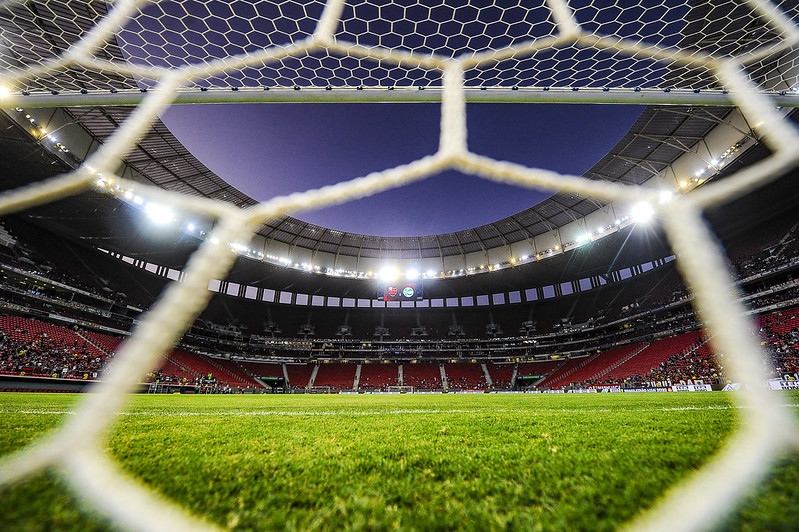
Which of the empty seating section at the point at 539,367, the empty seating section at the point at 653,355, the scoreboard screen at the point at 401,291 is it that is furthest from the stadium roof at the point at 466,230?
the empty seating section at the point at 539,367

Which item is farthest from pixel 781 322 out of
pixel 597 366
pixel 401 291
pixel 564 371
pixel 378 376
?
pixel 378 376

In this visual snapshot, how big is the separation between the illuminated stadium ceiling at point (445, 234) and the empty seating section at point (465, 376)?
10.2 metres

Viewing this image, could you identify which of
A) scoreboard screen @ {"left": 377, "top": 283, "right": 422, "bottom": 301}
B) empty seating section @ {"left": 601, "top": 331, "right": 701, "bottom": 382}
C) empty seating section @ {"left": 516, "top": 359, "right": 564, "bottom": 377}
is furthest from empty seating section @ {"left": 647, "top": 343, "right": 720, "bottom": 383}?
scoreboard screen @ {"left": 377, "top": 283, "right": 422, "bottom": 301}

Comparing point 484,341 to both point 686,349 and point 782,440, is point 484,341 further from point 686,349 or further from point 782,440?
point 782,440

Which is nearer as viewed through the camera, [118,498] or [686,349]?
[118,498]

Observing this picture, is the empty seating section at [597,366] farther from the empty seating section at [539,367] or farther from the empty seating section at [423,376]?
the empty seating section at [423,376]

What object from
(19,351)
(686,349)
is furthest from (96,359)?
(686,349)

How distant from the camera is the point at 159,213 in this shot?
18438 millimetres

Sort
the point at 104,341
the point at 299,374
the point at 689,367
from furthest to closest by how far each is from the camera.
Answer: the point at 299,374 < the point at 104,341 < the point at 689,367

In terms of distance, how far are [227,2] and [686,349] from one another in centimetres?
2662

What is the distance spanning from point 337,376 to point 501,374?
600 inches

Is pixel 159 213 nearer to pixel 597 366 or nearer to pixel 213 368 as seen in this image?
pixel 213 368

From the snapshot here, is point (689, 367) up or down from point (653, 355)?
down

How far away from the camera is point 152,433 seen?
2.60 meters
